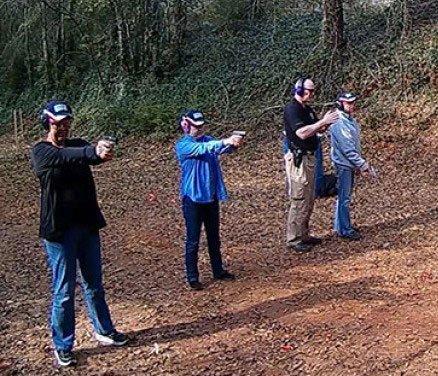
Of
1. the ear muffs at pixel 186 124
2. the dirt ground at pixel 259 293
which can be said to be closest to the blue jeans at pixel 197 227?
the dirt ground at pixel 259 293

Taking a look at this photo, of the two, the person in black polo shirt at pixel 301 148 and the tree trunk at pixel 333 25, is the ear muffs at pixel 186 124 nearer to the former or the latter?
the person in black polo shirt at pixel 301 148

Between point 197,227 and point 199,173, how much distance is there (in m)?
0.52

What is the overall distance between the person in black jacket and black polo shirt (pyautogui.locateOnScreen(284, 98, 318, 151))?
98.0 inches

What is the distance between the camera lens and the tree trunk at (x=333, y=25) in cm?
1301

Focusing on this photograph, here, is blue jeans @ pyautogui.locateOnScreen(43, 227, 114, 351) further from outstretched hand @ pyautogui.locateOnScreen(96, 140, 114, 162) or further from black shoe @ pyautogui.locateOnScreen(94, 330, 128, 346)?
outstretched hand @ pyautogui.locateOnScreen(96, 140, 114, 162)

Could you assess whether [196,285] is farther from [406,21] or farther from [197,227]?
[406,21]

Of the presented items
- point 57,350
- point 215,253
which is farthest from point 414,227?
point 57,350

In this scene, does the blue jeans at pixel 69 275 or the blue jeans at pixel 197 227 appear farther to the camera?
the blue jeans at pixel 197 227

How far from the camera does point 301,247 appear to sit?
6.75 metres

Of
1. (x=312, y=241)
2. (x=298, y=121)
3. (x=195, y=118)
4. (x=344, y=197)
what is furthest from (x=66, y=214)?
(x=344, y=197)

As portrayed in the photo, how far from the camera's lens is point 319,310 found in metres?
5.29

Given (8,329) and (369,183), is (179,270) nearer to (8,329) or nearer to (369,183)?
(8,329)

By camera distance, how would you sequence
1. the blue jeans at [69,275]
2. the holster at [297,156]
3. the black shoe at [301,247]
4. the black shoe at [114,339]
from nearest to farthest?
the blue jeans at [69,275], the black shoe at [114,339], the holster at [297,156], the black shoe at [301,247]

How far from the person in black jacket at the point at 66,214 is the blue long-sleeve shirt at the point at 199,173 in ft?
3.91
